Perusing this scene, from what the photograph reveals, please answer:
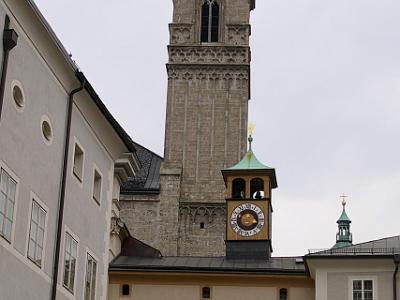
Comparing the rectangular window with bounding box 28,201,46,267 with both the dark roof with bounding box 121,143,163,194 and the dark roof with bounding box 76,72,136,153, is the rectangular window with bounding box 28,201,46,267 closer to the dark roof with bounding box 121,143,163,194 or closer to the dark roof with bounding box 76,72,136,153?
the dark roof with bounding box 76,72,136,153

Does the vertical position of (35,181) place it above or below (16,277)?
above

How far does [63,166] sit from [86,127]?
2.84 metres

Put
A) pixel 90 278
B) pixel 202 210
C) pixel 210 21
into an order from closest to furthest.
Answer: pixel 90 278 → pixel 202 210 → pixel 210 21

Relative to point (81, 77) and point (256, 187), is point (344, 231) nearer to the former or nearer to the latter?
point (256, 187)

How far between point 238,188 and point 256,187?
2.87 feet

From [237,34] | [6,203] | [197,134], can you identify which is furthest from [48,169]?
[237,34]

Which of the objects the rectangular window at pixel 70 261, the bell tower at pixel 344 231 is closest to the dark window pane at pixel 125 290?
the rectangular window at pixel 70 261

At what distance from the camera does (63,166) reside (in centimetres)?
2847

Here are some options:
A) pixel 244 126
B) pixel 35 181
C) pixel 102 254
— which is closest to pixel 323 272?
pixel 102 254

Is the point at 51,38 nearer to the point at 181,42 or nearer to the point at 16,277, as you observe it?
the point at 16,277

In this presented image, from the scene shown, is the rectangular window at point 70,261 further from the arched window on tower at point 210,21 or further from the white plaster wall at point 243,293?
the arched window on tower at point 210,21

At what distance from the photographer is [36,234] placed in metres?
26.1

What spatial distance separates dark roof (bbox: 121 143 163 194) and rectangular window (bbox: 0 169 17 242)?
141ft

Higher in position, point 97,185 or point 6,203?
point 97,185
